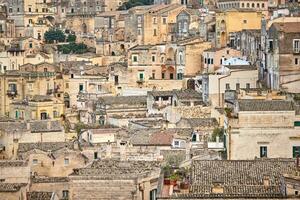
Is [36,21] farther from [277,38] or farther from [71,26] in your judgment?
[277,38]

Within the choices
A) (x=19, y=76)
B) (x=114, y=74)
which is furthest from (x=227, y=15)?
(x=19, y=76)

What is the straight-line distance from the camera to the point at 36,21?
98375 millimetres

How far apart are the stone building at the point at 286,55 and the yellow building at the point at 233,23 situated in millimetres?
14484

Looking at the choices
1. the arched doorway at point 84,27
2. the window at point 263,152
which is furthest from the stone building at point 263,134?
the arched doorway at point 84,27

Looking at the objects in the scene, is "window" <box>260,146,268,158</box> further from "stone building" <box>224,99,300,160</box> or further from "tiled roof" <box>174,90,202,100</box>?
"tiled roof" <box>174,90,202,100</box>

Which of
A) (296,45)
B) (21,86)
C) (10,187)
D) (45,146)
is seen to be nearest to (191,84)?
(21,86)

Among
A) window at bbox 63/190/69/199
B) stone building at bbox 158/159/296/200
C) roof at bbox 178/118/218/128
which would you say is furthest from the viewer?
roof at bbox 178/118/218/128

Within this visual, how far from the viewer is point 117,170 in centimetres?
3438

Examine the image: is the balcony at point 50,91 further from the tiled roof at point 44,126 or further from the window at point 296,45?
the window at point 296,45

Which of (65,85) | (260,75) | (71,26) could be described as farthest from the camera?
(71,26)

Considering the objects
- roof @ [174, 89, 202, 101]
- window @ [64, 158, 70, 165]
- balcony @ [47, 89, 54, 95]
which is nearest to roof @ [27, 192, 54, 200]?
window @ [64, 158, 70, 165]

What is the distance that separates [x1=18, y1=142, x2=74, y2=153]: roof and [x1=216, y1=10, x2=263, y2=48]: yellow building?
68.2 ft

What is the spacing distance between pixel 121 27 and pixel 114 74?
69.6 ft

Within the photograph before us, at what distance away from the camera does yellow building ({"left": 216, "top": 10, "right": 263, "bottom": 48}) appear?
64.3 metres
